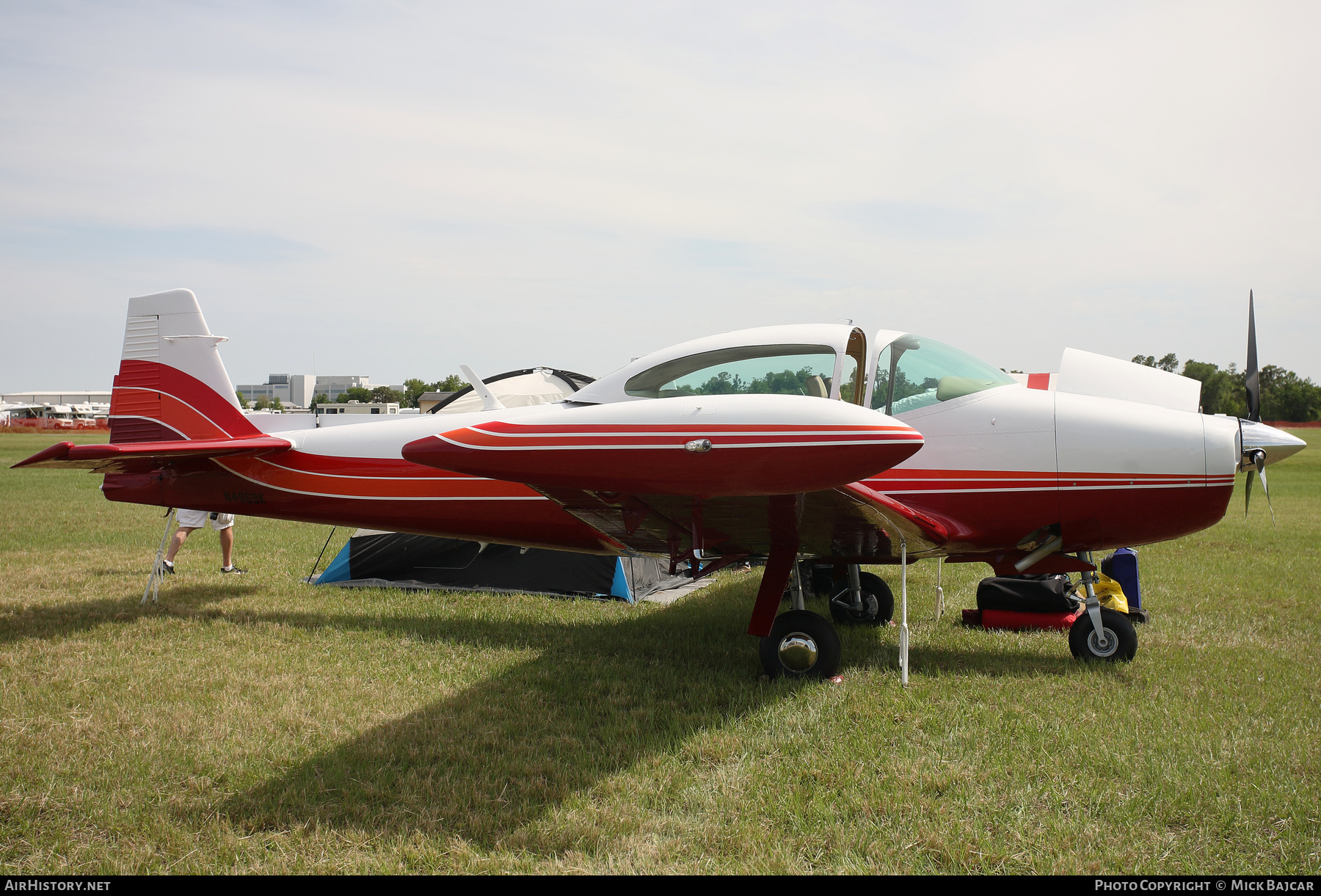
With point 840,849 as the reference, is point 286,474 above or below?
above

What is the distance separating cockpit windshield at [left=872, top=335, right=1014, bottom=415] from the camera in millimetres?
4945

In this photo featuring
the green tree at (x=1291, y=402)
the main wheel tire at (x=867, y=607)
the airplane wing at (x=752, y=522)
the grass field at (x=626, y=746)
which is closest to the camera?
the grass field at (x=626, y=746)

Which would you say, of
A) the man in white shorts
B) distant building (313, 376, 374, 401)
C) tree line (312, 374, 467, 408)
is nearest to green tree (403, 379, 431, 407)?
tree line (312, 374, 467, 408)

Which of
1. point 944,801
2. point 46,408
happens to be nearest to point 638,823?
point 944,801

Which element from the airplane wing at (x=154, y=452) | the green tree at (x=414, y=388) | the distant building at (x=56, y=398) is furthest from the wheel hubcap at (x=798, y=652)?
the distant building at (x=56, y=398)

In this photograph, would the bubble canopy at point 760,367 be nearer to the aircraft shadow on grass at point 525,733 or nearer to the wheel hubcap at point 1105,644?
the aircraft shadow on grass at point 525,733

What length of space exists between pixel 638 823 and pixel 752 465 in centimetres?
148

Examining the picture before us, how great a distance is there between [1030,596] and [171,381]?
7.11 metres

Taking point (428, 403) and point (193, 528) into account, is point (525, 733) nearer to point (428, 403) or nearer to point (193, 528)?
point (193, 528)

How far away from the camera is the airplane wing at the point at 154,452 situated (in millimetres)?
5191

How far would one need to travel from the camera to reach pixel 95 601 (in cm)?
668

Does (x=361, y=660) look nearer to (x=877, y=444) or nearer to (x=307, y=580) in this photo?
(x=307, y=580)

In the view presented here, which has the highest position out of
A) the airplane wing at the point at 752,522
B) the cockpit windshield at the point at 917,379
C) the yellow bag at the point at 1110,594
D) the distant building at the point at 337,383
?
the distant building at the point at 337,383

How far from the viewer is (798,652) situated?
15.1ft
